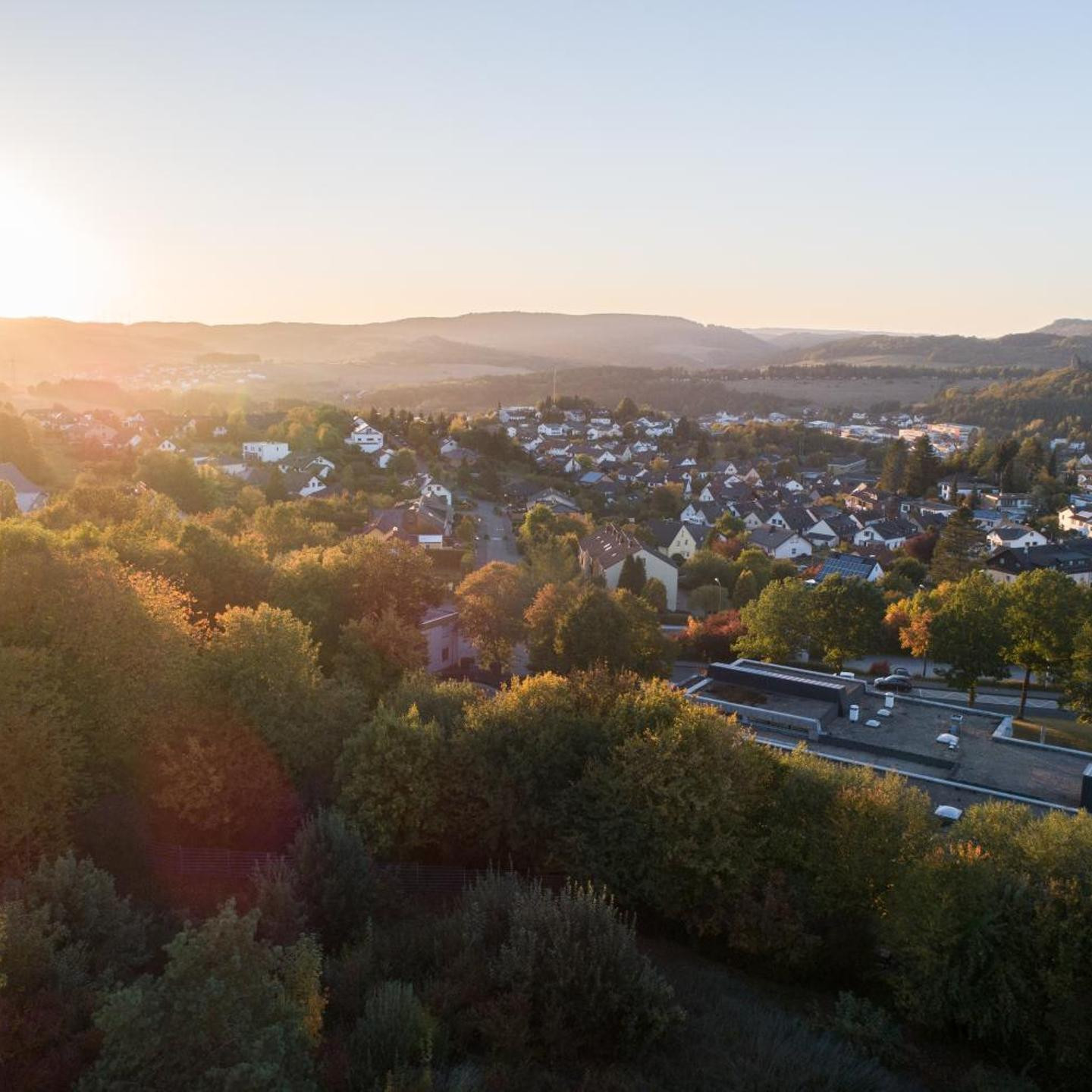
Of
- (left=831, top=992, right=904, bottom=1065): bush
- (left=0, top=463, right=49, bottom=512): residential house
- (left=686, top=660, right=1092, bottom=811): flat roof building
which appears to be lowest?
(left=686, top=660, right=1092, bottom=811): flat roof building

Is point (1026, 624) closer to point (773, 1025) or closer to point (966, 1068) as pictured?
point (966, 1068)

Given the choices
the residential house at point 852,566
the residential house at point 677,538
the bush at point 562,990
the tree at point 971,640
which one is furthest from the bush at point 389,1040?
the residential house at point 677,538

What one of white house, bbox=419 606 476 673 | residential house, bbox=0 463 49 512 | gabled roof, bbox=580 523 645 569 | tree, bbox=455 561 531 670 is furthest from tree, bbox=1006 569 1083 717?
residential house, bbox=0 463 49 512

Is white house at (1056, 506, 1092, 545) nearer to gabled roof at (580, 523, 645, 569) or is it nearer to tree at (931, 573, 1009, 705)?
gabled roof at (580, 523, 645, 569)

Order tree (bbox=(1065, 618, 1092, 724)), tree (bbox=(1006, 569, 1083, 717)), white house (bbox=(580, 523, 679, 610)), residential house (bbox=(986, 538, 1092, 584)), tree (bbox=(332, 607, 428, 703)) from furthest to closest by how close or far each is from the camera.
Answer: residential house (bbox=(986, 538, 1092, 584)) < white house (bbox=(580, 523, 679, 610)) < tree (bbox=(1006, 569, 1083, 717)) < tree (bbox=(1065, 618, 1092, 724)) < tree (bbox=(332, 607, 428, 703))

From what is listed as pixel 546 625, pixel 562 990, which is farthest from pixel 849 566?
pixel 562 990

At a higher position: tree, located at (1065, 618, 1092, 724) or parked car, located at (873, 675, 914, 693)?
tree, located at (1065, 618, 1092, 724)
